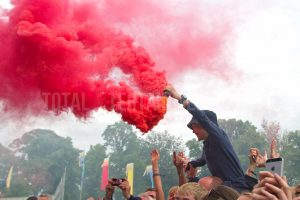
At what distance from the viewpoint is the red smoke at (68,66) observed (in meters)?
13.4

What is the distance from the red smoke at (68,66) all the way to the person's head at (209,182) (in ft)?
23.0

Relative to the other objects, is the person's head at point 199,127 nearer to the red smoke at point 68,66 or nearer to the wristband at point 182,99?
the wristband at point 182,99

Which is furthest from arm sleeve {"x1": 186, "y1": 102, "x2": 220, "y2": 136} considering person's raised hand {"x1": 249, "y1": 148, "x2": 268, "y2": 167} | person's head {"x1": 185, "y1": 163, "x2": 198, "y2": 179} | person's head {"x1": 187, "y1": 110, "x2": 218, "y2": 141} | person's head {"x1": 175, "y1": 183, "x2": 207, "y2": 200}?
person's head {"x1": 175, "y1": 183, "x2": 207, "y2": 200}

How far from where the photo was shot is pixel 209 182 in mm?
5789

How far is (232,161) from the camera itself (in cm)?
646

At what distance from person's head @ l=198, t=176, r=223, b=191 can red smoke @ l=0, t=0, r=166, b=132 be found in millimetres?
7008

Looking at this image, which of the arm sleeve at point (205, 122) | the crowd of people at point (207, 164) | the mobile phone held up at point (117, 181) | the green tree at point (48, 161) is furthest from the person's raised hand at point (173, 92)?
the green tree at point (48, 161)

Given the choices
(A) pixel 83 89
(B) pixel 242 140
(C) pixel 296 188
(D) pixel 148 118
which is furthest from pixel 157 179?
(B) pixel 242 140

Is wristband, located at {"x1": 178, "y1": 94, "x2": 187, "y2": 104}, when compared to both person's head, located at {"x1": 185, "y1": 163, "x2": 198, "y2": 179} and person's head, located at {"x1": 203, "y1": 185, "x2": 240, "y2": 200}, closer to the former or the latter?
person's head, located at {"x1": 185, "y1": 163, "x2": 198, "y2": 179}

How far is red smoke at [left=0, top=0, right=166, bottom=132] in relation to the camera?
1344 cm

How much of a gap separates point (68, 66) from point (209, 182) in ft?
28.4

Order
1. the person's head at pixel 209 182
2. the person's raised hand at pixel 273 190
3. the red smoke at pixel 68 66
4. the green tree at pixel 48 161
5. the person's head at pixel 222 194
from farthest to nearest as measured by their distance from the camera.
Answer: the green tree at pixel 48 161 → the red smoke at pixel 68 66 → the person's head at pixel 209 182 → the person's head at pixel 222 194 → the person's raised hand at pixel 273 190

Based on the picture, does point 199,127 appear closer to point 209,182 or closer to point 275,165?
point 209,182

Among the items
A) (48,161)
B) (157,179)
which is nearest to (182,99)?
(157,179)
